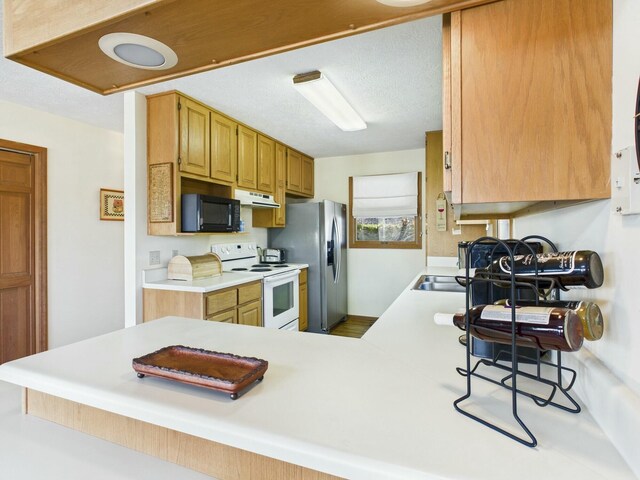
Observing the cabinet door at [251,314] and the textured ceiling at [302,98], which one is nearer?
the textured ceiling at [302,98]

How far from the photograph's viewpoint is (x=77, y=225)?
320cm

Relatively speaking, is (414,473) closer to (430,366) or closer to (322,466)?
(322,466)

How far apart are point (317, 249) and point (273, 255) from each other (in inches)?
22.5

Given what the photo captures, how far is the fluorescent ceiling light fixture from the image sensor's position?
2.29 m

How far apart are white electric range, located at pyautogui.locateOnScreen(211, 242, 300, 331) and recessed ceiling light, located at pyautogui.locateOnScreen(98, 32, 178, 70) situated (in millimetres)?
2330

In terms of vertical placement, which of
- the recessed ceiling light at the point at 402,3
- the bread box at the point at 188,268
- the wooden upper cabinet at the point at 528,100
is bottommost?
the bread box at the point at 188,268

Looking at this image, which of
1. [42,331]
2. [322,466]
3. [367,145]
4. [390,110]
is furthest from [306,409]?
[367,145]

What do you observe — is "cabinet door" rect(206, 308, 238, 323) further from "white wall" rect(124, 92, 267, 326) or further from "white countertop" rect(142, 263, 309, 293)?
"white wall" rect(124, 92, 267, 326)

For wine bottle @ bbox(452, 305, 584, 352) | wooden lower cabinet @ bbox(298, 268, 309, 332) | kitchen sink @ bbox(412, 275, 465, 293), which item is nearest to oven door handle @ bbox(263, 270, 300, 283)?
Answer: wooden lower cabinet @ bbox(298, 268, 309, 332)

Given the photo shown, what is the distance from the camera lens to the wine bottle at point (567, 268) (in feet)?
2.18

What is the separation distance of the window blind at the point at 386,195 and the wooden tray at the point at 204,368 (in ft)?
12.7

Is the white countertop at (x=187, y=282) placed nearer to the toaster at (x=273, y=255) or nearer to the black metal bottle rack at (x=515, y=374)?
the toaster at (x=273, y=255)

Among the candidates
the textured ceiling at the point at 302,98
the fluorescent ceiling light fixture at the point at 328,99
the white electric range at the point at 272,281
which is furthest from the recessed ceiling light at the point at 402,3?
the white electric range at the point at 272,281

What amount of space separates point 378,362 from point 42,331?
3252mm
